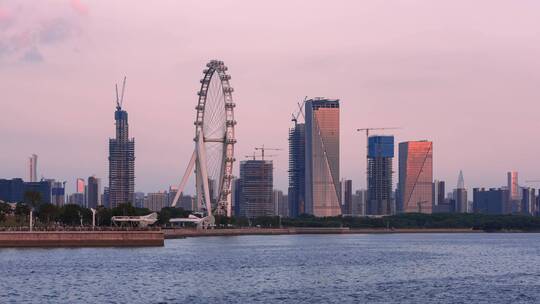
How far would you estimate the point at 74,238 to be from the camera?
135 m

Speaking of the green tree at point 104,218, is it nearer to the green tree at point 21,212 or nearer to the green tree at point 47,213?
the green tree at point 47,213

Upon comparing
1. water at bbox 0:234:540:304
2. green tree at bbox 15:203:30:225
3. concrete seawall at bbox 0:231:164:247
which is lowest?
water at bbox 0:234:540:304

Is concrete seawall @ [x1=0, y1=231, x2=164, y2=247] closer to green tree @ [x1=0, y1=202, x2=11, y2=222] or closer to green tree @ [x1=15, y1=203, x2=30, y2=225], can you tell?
green tree @ [x1=0, y1=202, x2=11, y2=222]

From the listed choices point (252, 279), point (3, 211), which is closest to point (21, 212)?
point (3, 211)

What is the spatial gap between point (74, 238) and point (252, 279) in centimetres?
5249

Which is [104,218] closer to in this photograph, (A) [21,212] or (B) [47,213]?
(B) [47,213]

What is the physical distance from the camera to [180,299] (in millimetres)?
70688

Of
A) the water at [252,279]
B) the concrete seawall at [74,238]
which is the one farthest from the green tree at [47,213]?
the water at [252,279]

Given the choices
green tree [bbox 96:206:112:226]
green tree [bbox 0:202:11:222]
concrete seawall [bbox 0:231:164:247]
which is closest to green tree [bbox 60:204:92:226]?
green tree [bbox 96:206:112:226]

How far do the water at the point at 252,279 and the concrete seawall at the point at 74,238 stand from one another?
3.81 m

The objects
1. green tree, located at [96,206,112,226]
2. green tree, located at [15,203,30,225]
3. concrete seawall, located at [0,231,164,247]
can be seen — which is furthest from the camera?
green tree, located at [96,206,112,226]

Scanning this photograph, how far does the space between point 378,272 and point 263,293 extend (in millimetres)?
28051

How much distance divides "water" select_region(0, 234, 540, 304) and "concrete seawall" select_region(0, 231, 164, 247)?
3.81 metres

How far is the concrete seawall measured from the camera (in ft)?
431
